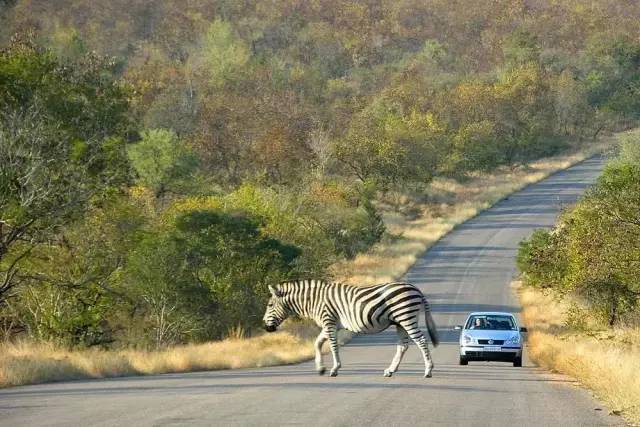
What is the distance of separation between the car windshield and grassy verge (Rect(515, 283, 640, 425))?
1.23 m

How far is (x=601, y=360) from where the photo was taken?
24.3 meters

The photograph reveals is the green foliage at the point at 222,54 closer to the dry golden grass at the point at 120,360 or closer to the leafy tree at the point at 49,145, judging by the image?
the leafy tree at the point at 49,145

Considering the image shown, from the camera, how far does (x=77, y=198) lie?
32.3 metres

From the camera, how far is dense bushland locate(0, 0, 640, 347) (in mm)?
36594

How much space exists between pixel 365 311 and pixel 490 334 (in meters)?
9.62

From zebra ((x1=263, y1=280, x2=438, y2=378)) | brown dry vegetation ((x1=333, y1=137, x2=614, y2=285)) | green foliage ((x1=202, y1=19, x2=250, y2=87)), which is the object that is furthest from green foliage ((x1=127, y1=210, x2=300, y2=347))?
green foliage ((x1=202, y1=19, x2=250, y2=87))

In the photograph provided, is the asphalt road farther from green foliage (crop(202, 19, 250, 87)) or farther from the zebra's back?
green foliage (crop(202, 19, 250, 87))

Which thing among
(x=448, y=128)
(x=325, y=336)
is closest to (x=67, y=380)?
(x=325, y=336)

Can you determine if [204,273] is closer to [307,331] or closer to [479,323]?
[307,331]

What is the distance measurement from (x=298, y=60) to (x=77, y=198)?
14904 centimetres

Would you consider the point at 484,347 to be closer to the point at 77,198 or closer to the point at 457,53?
the point at 77,198

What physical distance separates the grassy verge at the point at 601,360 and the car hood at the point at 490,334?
1138 millimetres

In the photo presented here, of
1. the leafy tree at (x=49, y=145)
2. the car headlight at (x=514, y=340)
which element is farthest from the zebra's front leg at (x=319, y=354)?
the car headlight at (x=514, y=340)

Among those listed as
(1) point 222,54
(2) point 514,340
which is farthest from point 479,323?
(1) point 222,54
